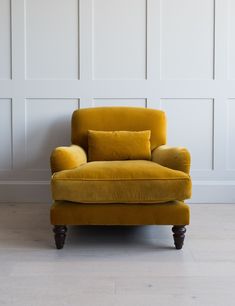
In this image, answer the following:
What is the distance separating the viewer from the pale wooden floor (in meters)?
1.43

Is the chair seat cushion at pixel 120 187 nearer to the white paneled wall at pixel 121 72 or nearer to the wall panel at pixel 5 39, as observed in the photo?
the white paneled wall at pixel 121 72

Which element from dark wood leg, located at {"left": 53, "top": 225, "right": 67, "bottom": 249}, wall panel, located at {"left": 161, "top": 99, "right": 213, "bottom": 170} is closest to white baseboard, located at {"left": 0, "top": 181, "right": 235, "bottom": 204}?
wall panel, located at {"left": 161, "top": 99, "right": 213, "bottom": 170}

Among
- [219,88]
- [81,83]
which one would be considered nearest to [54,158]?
[81,83]

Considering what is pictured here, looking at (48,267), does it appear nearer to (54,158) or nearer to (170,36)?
(54,158)

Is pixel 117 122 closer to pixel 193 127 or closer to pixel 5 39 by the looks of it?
pixel 193 127

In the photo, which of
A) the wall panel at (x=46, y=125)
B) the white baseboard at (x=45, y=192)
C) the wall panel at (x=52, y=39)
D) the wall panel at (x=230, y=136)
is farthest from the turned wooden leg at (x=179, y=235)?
the wall panel at (x=52, y=39)

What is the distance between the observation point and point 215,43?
3051mm

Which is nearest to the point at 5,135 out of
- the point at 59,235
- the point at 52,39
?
the point at 52,39

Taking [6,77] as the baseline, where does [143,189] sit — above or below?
below

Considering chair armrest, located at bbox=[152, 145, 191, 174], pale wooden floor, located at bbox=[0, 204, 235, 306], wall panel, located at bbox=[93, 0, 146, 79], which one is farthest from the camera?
wall panel, located at bbox=[93, 0, 146, 79]

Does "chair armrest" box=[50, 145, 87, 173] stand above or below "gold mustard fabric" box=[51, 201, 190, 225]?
above

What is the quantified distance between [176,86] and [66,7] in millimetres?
1149

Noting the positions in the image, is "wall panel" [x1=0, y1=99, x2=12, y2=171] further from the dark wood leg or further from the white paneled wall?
the dark wood leg

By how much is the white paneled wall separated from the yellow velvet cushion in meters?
0.54
